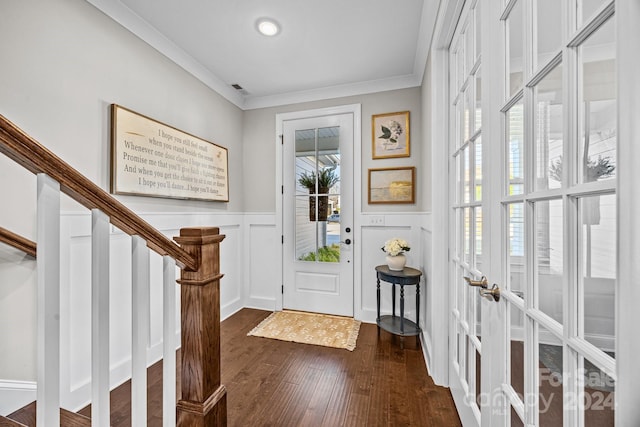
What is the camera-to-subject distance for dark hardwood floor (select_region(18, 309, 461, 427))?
5.14 ft

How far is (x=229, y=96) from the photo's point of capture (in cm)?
302

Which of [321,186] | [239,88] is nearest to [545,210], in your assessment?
[321,186]

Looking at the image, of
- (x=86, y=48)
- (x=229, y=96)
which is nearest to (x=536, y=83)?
(x=86, y=48)

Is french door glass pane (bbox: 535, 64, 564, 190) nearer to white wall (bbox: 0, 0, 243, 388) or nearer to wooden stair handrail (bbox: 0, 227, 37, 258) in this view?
wooden stair handrail (bbox: 0, 227, 37, 258)

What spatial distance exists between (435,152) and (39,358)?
6.70 feet

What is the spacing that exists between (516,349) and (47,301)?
1.28 m

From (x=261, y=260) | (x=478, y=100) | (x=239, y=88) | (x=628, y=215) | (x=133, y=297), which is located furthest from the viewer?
(x=261, y=260)

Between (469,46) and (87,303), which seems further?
(87,303)

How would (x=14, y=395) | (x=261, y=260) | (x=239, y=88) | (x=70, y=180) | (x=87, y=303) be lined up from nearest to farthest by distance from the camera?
(x=70, y=180) < (x=14, y=395) < (x=87, y=303) < (x=239, y=88) < (x=261, y=260)

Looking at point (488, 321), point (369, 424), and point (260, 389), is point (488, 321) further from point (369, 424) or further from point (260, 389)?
point (260, 389)

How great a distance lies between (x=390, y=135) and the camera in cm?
284

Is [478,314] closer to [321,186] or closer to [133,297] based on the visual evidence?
[133,297]

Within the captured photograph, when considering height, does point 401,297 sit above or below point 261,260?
below

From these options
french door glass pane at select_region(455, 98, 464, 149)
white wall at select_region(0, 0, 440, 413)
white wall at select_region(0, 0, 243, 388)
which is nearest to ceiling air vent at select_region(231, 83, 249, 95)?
white wall at select_region(0, 0, 440, 413)
